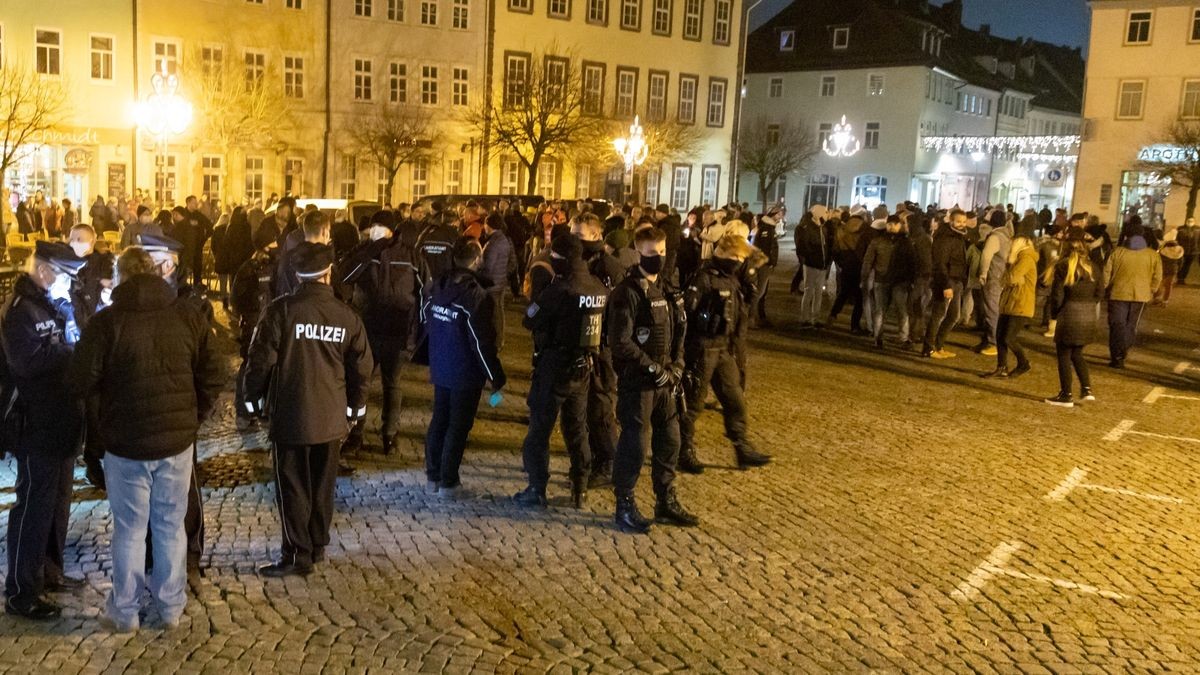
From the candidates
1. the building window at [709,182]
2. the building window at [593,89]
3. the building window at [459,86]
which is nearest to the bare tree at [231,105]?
the building window at [459,86]

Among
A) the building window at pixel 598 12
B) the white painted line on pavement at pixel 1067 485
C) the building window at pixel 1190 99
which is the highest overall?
the building window at pixel 598 12

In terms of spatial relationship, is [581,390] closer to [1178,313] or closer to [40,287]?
[40,287]

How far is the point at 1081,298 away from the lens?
38.3 ft

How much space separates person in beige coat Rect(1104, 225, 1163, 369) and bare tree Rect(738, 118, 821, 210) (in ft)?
133

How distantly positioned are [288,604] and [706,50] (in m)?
45.3

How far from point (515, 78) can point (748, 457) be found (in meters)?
35.1

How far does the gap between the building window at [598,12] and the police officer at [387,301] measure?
37.4m

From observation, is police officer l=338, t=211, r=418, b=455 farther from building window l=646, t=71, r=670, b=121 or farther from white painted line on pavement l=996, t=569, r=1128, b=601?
building window l=646, t=71, r=670, b=121

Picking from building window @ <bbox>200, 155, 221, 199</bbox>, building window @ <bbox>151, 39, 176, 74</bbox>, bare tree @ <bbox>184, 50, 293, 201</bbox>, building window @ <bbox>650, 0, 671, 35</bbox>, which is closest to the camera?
bare tree @ <bbox>184, 50, 293, 201</bbox>

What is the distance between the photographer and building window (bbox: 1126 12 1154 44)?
45.8 metres

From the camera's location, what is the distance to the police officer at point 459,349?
750 cm

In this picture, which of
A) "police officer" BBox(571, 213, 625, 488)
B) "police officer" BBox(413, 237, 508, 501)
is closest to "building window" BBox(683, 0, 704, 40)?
"police officer" BBox(571, 213, 625, 488)

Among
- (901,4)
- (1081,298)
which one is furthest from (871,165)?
(1081,298)

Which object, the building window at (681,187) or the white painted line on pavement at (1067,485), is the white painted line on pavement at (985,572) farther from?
the building window at (681,187)
